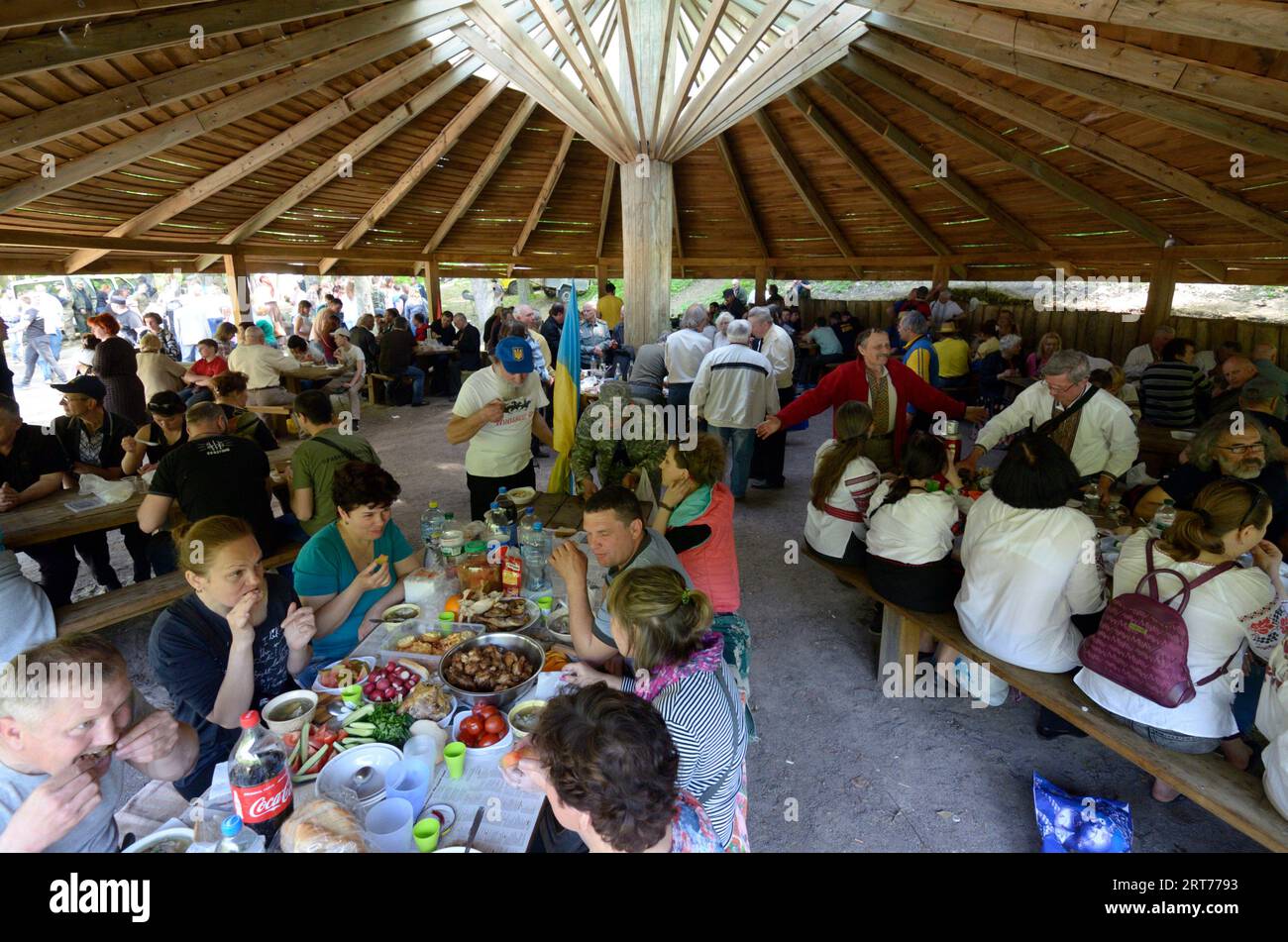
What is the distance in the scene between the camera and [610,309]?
1338 cm

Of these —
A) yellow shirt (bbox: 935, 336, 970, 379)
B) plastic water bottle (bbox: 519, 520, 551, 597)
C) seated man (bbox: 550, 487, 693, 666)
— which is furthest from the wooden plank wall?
plastic water bottle (bbox: 519, 520, 551, 597)

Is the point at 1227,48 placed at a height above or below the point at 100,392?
above

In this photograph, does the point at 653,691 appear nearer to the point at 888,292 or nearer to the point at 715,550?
the point at 715,550

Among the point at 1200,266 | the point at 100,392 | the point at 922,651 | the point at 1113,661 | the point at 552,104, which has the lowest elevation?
the point at 922,651

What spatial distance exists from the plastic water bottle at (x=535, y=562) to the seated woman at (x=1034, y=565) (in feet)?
7.95

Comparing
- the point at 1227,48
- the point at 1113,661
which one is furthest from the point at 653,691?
the point at 1227,48

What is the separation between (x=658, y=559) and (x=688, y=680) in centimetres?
79

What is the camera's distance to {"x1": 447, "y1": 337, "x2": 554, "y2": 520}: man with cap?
15.4 ft

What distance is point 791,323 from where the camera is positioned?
48.9 ft

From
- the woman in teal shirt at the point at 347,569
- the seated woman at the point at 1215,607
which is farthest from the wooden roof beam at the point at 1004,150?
the woman in teal shirt at the point at 347,569

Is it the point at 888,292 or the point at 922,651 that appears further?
the point at 888,292

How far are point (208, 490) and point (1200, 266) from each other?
13205 mm

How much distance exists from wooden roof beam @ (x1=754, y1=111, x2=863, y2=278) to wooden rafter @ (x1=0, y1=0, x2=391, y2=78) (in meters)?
7.77

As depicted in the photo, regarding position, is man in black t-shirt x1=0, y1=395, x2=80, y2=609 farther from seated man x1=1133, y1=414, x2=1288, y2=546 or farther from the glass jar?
seated man x1=1133, y1=414, x2=1288, y2=546
